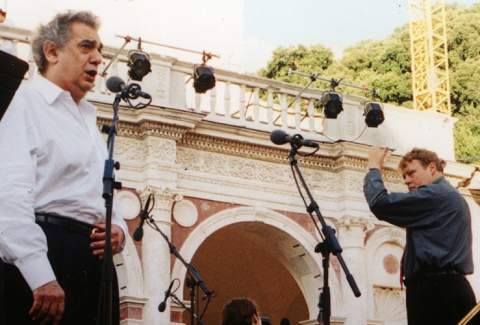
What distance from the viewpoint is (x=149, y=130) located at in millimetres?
12852

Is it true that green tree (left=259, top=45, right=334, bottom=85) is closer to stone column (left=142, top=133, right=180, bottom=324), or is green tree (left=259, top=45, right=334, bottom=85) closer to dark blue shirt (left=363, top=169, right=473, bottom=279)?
stone column (left=142, top=133, right=180, bottom=324)

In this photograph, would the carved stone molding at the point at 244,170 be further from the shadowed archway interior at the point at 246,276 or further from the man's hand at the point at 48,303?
the man's hand at the point at 48,303

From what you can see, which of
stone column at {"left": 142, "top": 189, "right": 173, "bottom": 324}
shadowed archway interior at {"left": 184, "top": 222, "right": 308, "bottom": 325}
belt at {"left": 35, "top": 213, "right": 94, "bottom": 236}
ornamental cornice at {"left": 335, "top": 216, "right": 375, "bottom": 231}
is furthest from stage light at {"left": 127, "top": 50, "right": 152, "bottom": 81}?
belt at {"left": 35, "top": 213, "right": 94, "bottom": 236}

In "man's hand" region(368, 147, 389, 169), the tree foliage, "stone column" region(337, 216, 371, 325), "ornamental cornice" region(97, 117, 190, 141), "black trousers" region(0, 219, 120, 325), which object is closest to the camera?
"black trousers" region(0, 219, 120, 325)

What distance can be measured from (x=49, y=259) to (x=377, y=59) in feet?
99.9

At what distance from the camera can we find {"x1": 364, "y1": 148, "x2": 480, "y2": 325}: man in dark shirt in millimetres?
4754

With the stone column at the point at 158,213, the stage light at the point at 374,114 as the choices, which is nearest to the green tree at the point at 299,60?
the stage light at the point at 374,114

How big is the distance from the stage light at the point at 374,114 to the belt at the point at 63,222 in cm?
1134

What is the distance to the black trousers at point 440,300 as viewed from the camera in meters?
4.73

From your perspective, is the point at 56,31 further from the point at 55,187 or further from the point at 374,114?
the point at 374,114

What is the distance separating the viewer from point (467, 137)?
29.2m

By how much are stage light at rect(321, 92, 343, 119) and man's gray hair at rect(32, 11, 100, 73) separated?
10.3 m

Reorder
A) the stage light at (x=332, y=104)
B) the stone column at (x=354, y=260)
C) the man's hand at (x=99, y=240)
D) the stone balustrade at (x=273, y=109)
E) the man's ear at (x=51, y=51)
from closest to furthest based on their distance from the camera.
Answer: the man's hand at (x=99, y=240)
the man's ear at (x=51, y=51)
the stone balustrade at (x=273, y=109)
the stage light at (x=332, y=104)
the stone column at (x=354, y=260)

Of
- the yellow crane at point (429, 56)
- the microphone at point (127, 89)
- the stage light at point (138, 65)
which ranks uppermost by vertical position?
the yellow crane at point (429, 56)
